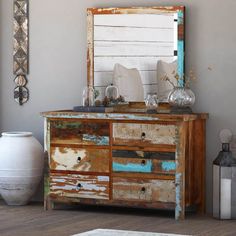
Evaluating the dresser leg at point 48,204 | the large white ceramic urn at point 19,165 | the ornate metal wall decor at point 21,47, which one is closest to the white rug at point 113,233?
the dresser leg at point 48,204

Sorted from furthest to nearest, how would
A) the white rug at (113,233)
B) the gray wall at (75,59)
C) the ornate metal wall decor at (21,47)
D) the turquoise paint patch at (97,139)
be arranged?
the ornate metal wall decor at (21,47)
the gray wall at (75,59)
the turquoise paint patch at (97,139)
the white rug at (113,233)

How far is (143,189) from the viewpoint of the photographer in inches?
227

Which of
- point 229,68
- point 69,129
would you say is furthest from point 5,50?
point 229,68

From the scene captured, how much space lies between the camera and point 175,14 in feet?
19.6

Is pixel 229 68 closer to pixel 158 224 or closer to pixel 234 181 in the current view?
pixel 234 181

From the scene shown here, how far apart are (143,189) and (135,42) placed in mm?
1194

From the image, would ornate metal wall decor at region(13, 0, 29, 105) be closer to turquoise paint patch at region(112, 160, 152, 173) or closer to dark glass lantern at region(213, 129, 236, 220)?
turquoise paint patch at region(112, 160, 152, 173)

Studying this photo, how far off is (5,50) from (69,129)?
1159 mm

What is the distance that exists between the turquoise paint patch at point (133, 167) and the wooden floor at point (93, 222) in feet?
1.14

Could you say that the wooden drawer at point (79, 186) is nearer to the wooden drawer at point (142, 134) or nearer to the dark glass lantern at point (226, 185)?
the wooden drawer at point (142, 134)

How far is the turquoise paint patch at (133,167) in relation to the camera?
573 centimetres

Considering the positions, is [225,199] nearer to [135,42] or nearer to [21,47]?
[135,42]

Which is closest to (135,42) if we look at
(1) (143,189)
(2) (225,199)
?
(1) (143,189)

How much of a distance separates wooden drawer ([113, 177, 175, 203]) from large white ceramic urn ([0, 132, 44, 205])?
2.42 feet
